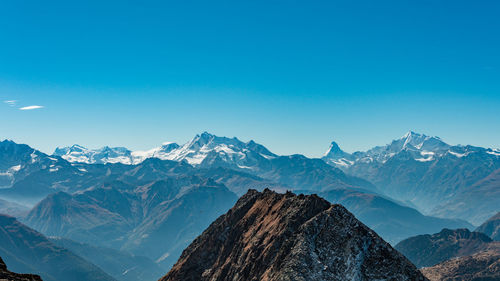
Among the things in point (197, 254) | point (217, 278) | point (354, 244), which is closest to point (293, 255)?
point (354, 244)

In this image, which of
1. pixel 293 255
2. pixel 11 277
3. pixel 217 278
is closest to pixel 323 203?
pixel 293 255

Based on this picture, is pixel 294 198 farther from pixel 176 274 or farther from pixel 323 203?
pixel 176 274

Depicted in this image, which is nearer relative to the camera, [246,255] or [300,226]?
[300,226]

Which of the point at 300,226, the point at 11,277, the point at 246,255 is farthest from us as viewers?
the point at 246,255

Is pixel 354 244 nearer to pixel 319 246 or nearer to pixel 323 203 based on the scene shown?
pixel 319 246

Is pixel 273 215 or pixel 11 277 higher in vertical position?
pixel 273 215

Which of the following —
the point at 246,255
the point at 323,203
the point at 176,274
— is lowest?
the point at 176,274

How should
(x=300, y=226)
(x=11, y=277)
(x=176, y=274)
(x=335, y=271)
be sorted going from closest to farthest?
1. (x=11, y=277)
2. (x=335, y=271)
3. (x=300, y=226)
4. (x=176, y=274)
